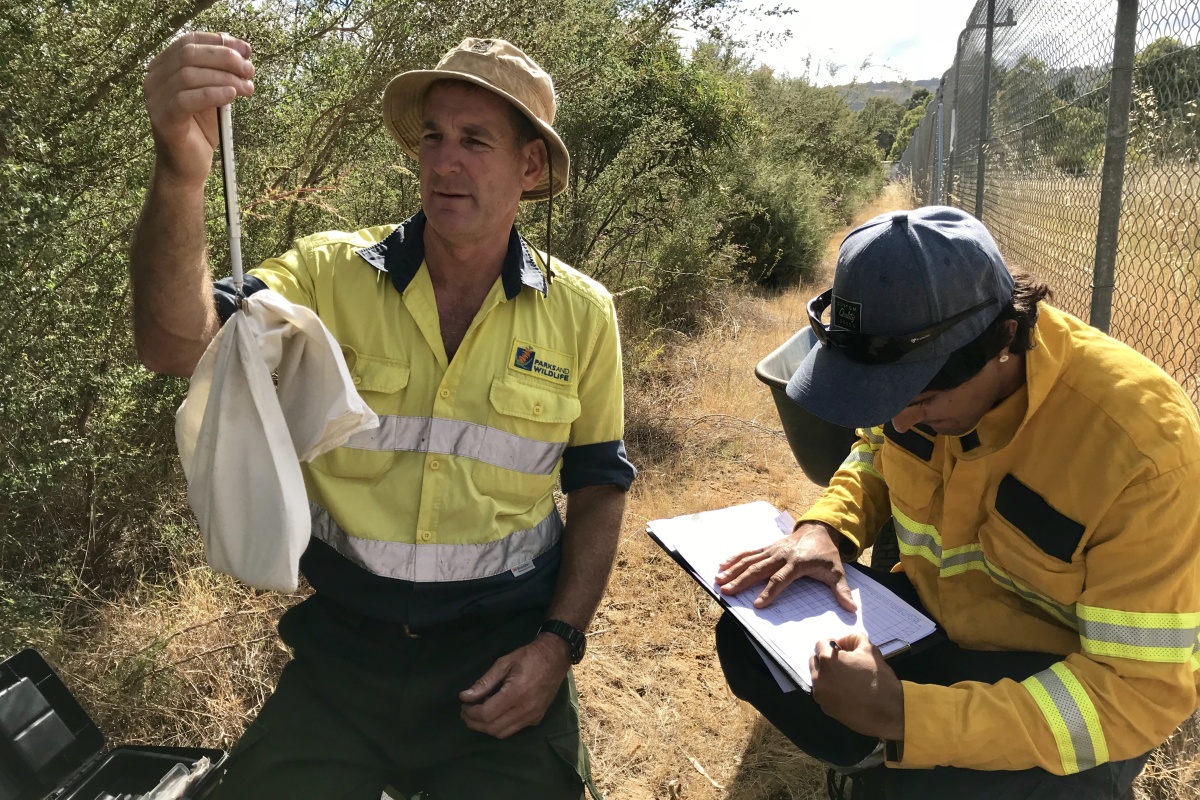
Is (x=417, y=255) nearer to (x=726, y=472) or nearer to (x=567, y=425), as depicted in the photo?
(x=567, y=425)

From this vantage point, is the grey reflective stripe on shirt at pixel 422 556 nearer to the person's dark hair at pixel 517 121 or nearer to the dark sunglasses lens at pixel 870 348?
the dark sunglasses lens at pixel 870 348

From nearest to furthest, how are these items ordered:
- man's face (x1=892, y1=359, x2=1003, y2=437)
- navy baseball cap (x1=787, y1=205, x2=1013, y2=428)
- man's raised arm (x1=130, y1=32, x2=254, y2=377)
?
1. man's raised arm (x1=130, y1=32, x2=254, y2=377)
2. navy baseball cap (x1=787, y1=205, x2=1013, y2=428)
3. man's face (x1=892, y1=359, x2=1003, y2=437)

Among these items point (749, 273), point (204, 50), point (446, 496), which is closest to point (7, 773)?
point (446, 496)

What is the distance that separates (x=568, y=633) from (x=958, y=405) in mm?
1047

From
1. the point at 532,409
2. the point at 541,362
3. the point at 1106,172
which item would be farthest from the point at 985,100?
the point at 532,409

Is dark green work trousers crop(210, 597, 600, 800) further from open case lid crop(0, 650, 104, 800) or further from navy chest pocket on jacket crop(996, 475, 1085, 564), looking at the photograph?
navy chest pocket on jacket crop(996, 475, 1085, 564)

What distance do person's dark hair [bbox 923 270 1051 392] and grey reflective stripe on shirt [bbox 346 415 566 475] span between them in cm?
97

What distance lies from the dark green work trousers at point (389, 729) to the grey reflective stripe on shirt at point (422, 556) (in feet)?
0.48

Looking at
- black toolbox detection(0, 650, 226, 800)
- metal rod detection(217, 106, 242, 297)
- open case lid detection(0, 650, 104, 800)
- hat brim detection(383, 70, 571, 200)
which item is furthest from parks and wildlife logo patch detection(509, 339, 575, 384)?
open case lid detection(0, 650, 104, 800)

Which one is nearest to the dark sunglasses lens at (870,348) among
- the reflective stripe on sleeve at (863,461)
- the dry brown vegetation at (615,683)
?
the reflective stripe on sleeve at (863,461)

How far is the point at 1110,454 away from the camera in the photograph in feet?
5.18

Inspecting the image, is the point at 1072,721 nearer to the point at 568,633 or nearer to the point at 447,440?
the point at 568,633

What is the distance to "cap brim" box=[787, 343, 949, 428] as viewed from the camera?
164 cm

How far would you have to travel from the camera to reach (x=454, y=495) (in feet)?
6.30
